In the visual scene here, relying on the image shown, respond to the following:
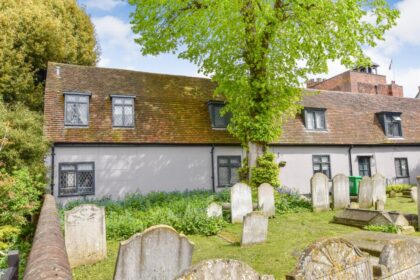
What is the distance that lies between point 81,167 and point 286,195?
10.7 metres

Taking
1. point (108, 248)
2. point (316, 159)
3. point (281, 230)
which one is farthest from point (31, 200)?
point (316, 159)

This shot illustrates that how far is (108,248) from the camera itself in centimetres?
866

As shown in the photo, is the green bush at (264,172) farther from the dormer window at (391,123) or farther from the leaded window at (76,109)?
the dormer window at (391,123)

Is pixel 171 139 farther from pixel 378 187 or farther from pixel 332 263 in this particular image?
pixel 332 263

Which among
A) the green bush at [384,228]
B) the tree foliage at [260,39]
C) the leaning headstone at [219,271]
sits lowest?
the green bush at [384,228]

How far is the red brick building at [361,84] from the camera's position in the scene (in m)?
32.7

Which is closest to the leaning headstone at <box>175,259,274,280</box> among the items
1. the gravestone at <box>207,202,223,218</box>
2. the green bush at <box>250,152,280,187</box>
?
the gravestone at <box>207,202,223,218</box>

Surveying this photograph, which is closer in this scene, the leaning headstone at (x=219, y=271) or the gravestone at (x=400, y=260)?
the leaning headstone at (x=219, y=271)

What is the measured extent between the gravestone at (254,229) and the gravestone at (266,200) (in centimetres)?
363

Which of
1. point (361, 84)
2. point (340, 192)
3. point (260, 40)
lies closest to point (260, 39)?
point (260, 40)

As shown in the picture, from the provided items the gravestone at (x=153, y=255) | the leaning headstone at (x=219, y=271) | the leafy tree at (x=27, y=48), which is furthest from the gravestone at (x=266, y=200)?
the leafy tree at (x=27, y=48)

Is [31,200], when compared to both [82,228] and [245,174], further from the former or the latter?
[245,174]

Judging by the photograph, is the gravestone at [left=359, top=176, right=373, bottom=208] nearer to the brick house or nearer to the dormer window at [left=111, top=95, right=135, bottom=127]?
the brick house

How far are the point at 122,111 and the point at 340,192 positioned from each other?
12.3 m
